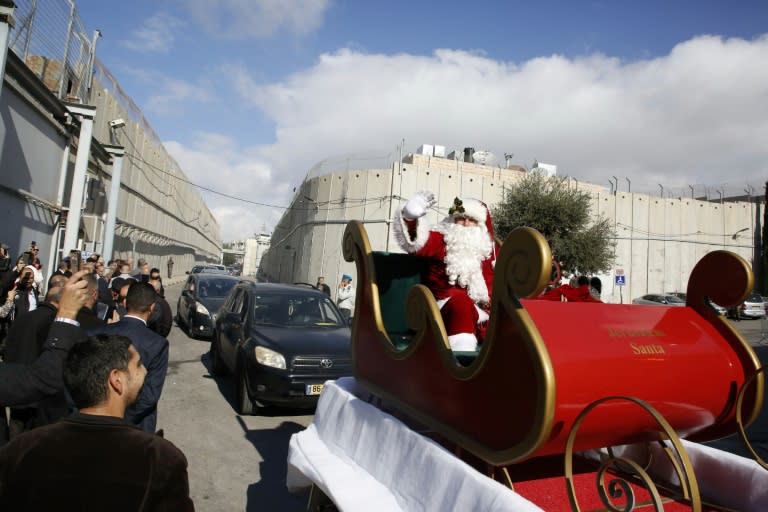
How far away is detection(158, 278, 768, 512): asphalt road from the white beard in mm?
2129

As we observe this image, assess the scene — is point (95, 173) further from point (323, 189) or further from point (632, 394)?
point (632, 394)

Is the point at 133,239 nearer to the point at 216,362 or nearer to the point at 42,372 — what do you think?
the point at 216,362

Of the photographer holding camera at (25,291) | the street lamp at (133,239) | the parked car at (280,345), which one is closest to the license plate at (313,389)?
the parked car at (280,345)

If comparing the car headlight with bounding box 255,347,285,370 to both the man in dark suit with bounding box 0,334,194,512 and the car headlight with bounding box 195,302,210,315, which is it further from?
the car headlight with bounding box 195,302,210,315

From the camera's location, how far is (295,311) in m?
6.60

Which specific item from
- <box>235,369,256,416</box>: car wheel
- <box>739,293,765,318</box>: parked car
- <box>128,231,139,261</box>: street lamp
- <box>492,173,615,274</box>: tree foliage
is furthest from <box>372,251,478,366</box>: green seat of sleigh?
<box>739,293,765,318</box>: parked car

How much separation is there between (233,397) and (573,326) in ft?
18.4

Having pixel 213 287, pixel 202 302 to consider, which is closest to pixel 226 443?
pixel 202 302

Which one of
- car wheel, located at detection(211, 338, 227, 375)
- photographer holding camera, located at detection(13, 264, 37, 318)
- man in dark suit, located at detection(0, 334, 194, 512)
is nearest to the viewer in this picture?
man in dark suit, located at detection(0, 334, 194, 512)

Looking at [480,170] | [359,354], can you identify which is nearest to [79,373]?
[359,354]

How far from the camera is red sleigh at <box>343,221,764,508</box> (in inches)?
63.6

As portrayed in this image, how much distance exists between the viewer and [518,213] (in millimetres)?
21391

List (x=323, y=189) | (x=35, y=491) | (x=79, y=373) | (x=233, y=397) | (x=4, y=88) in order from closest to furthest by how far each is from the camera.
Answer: (x=35, y=491), (x=79, y=373), (x=233, y=397), (x=4, y=88), (x=323, y=189)

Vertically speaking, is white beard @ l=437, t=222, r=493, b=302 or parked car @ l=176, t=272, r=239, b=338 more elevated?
white beard @ l=437, t=222, r=493, b=302
